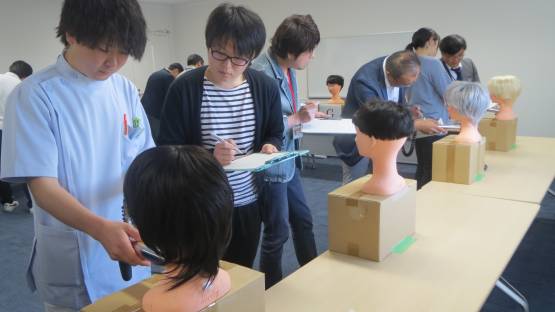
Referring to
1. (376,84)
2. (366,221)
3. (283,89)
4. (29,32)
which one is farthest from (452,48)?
(29,32)

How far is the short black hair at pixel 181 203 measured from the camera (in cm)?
71

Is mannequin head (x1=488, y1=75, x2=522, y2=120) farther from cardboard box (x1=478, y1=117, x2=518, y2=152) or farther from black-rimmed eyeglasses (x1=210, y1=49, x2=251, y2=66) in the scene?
black-rimmed eyeglasses (x1=210, y1=49, x2=251, y2=66)

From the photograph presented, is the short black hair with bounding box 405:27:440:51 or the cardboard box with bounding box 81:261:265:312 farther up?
the short black hair with bounding box 405:27:440:51

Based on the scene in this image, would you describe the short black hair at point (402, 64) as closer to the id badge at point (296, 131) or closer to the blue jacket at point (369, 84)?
the blue jacket at point (369, 84)

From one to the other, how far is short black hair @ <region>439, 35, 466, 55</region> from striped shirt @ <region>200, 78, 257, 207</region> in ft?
7.36

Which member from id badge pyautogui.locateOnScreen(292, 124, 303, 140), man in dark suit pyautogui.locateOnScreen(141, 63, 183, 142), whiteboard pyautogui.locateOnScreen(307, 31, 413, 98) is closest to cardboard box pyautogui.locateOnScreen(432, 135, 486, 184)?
id badge pyautogui.locateOnScreen(292, 124, 303, 140)

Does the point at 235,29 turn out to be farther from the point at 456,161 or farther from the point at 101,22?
the point at 456,161

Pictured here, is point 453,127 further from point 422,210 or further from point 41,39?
point 41,39

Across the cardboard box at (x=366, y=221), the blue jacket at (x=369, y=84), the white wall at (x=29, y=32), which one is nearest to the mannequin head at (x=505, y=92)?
the blue jacket at (x=369, y=84)

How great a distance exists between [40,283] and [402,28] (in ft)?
18.0

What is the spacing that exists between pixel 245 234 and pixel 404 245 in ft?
1.76

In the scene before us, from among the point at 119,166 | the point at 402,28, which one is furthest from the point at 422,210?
the point at 402,28

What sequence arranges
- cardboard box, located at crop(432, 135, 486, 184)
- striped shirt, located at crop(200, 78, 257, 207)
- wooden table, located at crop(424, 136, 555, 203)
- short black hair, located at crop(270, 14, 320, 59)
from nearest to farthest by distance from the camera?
striped shirt, located at crop(200, 78, 257, 207), short black hair, located at crop(270, 14, 320, 59), wooden table, located at crop(424, 136, 555, 203), cardboard box, located at crop(432, 135, 486, 184)

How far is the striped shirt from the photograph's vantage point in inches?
52.6
